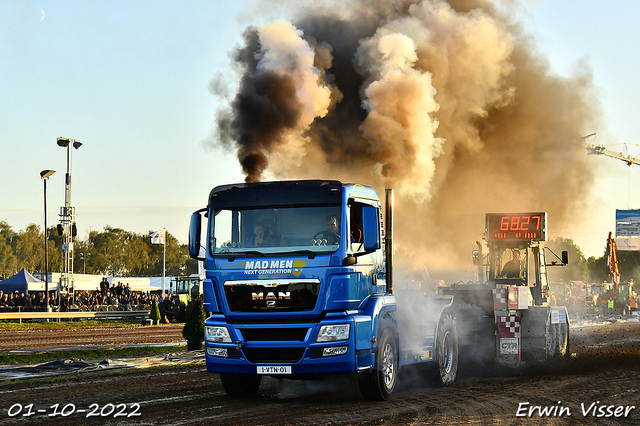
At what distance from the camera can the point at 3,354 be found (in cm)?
1802

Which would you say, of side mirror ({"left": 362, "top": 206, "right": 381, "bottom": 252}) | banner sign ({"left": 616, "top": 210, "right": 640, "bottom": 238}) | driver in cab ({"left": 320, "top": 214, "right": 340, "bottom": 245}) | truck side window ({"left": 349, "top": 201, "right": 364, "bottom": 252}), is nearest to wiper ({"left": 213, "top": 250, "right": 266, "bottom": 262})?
driver in cab ({"left": 320, "top": 214, "right": 340, "bottom": 245})

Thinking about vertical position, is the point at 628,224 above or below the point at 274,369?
above

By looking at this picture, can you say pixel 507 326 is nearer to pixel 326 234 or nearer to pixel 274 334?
pixel 326 234

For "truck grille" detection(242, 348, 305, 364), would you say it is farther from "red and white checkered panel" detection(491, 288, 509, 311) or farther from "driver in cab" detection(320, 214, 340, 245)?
"red and white checkered panel" detection(491, 288, 509, 311)

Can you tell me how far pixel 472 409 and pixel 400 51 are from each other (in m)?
24.0

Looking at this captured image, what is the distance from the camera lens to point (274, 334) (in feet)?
31.7

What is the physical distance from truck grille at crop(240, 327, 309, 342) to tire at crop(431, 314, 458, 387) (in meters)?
3.24

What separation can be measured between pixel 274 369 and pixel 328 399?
146 cm

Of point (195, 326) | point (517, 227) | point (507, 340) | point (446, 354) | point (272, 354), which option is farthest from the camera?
point (517, 227)

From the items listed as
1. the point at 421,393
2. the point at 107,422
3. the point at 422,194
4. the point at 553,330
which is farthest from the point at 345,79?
the point at 107,422

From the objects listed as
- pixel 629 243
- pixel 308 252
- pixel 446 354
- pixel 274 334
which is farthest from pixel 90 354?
pixel 629 243

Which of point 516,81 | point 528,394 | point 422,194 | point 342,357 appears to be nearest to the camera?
point 342,357

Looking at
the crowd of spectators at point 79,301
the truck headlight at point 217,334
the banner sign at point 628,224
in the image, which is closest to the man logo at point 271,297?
the truck headlight at point 217,334

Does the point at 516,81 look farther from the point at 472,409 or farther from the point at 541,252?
the point at 472,409
